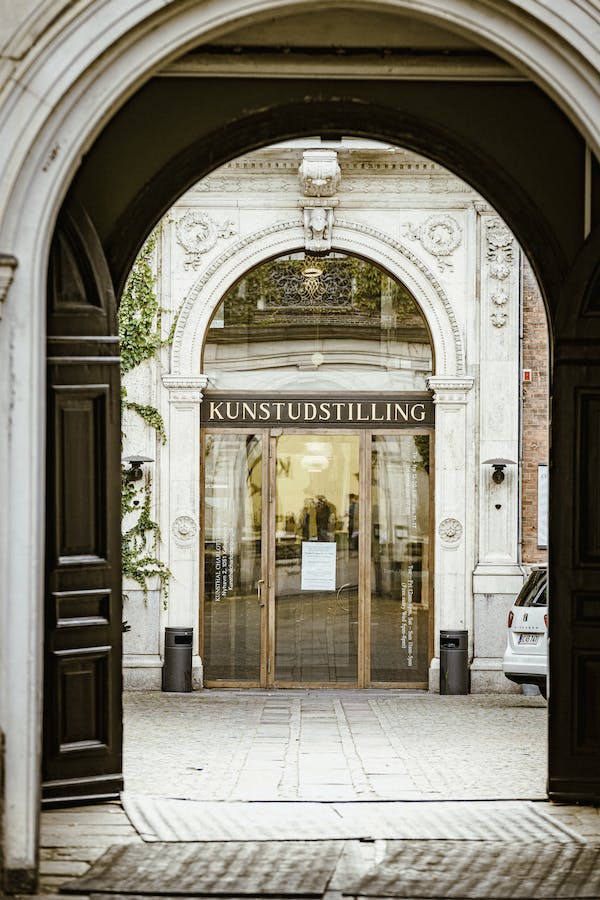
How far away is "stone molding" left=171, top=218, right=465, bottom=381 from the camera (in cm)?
1462

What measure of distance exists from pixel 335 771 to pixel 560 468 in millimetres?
3164

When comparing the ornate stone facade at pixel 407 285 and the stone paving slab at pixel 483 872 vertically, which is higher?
the ornate stone facade at pixel 407 285

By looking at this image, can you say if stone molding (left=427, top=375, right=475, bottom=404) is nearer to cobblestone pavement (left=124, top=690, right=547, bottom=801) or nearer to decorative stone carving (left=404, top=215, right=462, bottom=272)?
decorative stone carving (left=404, top=215, right=462, bottom=272)

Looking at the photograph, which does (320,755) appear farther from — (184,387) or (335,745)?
(184,387)

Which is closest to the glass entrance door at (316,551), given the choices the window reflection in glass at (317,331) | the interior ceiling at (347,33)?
the window reflection in glass at (317,331)

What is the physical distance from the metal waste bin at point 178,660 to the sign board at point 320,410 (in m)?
2.43

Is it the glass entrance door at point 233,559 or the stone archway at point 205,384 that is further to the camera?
the glass entrance door at point 233,559

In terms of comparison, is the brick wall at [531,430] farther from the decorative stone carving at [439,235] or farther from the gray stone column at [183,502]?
the gray stone column at [183,502]

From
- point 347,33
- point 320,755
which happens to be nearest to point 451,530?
point 320,755

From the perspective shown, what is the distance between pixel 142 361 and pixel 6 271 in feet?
29.0

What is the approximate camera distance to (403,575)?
48.9 feet

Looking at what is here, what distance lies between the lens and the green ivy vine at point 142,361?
570 inches

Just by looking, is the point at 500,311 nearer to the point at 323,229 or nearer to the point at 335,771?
the point at 323,229

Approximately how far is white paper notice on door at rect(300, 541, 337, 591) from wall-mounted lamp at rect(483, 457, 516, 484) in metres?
2.01
